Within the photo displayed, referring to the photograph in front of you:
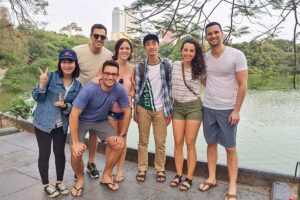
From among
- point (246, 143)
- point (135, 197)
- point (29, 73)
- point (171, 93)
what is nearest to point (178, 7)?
point (171, 93)

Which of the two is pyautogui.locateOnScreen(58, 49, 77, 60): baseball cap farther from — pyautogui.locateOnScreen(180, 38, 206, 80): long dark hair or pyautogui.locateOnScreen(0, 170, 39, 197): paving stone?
pyautogui.locateOnScreen(0, 170, 39, 197): paving stone

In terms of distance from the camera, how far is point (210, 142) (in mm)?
2727

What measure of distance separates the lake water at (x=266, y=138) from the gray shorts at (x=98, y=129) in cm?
122

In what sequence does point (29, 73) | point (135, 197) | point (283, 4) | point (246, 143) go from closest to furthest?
1. point (283, 4)
2. point (135, 197)
3. point (246, 143)
4. point (29, 73)

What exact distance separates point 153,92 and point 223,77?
24.3 inches

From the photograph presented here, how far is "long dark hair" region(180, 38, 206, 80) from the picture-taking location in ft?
8.54

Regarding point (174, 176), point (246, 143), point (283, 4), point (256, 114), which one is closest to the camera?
point (283, 4)

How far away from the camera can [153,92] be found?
2.76 m

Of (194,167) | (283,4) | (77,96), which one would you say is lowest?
(194,167)

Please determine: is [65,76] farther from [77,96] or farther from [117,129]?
[117,129]

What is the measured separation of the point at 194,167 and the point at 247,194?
501mm

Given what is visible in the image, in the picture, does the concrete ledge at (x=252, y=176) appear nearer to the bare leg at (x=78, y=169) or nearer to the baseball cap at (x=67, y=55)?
the bare leg at (x=78, y=169)

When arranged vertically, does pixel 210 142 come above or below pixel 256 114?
above

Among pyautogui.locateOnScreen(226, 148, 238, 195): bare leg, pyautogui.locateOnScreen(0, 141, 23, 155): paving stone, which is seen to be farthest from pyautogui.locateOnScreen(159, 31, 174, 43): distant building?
pyautogui.locateOnScreen(0, 141, 23, 155): paving stone
